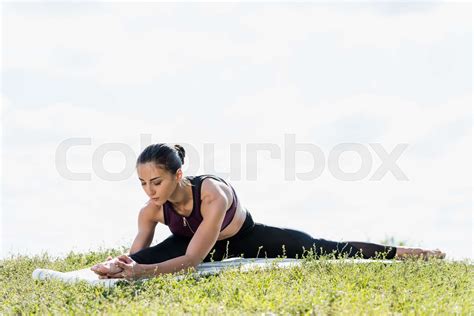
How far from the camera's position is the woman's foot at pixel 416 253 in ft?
26.2

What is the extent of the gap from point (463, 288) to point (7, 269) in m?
5.16

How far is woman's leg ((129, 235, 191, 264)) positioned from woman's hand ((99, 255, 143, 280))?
667 mm

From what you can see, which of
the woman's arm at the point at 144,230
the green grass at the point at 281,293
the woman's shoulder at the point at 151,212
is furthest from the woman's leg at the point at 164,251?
the green grass at the point at 281,293

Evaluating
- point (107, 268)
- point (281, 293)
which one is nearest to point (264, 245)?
point (107, 268)

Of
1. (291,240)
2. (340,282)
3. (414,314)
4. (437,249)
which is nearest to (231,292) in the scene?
(340,282)

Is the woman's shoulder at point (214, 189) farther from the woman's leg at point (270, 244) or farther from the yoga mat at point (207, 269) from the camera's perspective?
the yoga mat at point (207, 269)

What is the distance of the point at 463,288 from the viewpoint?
21.0 ft

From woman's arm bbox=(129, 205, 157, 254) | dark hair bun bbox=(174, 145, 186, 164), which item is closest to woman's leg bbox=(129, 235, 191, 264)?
woman's arm bbox=(129, 205, 157, 254)

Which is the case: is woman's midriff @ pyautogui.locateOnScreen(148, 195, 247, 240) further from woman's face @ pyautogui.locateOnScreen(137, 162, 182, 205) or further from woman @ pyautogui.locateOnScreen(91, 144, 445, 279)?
woman's face @ pyautogui.locateOnScreen(137, 162, 182, 205)

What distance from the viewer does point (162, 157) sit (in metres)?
6.65

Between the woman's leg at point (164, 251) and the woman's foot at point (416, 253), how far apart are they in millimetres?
2365

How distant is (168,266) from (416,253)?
9.95ft

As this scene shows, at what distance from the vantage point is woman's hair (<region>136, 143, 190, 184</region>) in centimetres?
662

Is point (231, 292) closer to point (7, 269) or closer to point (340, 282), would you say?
point (340, 282)
